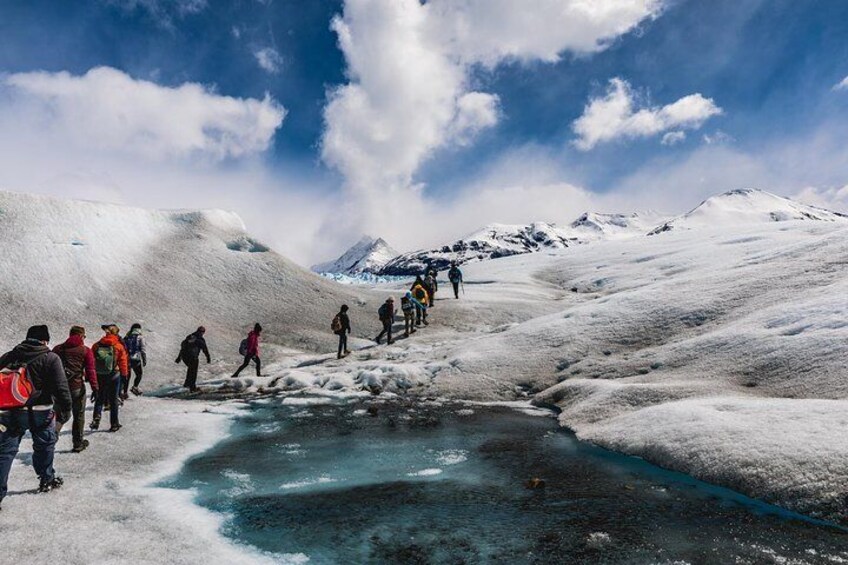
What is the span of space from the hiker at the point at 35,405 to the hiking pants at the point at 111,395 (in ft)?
17.9

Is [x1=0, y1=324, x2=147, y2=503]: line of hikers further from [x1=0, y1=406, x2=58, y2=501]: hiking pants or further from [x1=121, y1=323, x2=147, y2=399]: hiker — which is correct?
[x1=121, y1=323, x2=147, y2=399]: hiker

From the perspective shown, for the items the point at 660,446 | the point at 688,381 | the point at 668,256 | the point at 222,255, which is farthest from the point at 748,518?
the point at 668,256

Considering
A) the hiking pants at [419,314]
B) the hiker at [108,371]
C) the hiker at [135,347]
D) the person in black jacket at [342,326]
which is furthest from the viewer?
the hiking pants at [419,314]

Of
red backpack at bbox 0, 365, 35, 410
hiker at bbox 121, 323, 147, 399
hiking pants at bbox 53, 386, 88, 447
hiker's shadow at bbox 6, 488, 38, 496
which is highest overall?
hiker at bbox 121, 323, 147, 399

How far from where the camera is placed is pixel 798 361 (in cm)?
1656

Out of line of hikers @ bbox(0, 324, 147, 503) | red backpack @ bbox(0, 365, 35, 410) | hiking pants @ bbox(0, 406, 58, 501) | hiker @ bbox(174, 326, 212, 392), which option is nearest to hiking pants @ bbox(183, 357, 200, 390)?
hiker @ bbox(174, 326, 212, 392)

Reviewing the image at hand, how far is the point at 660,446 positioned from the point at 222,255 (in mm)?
36199

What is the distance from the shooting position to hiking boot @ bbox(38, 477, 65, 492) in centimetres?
1000

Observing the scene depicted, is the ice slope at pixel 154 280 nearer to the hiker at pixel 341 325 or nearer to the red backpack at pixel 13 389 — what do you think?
the hiker at pixel 341 325

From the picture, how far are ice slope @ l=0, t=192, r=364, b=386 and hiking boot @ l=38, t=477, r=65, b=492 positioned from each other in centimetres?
1652

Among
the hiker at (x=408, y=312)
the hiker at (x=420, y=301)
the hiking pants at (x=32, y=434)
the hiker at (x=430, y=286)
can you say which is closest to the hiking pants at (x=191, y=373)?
the hiking pants at (x=32, y=434)

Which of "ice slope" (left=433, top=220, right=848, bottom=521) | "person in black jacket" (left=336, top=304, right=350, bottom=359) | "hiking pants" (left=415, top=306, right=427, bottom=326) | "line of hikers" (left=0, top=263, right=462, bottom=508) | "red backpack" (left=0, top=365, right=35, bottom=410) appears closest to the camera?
"red backpack" (left=0, top=365, right=35, bottom=410)

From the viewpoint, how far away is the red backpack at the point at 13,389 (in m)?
8.77

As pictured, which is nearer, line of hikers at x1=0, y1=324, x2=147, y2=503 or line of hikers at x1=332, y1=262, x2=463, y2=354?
line of hikers at x1=0, y1=324, x2=147, y2=503
